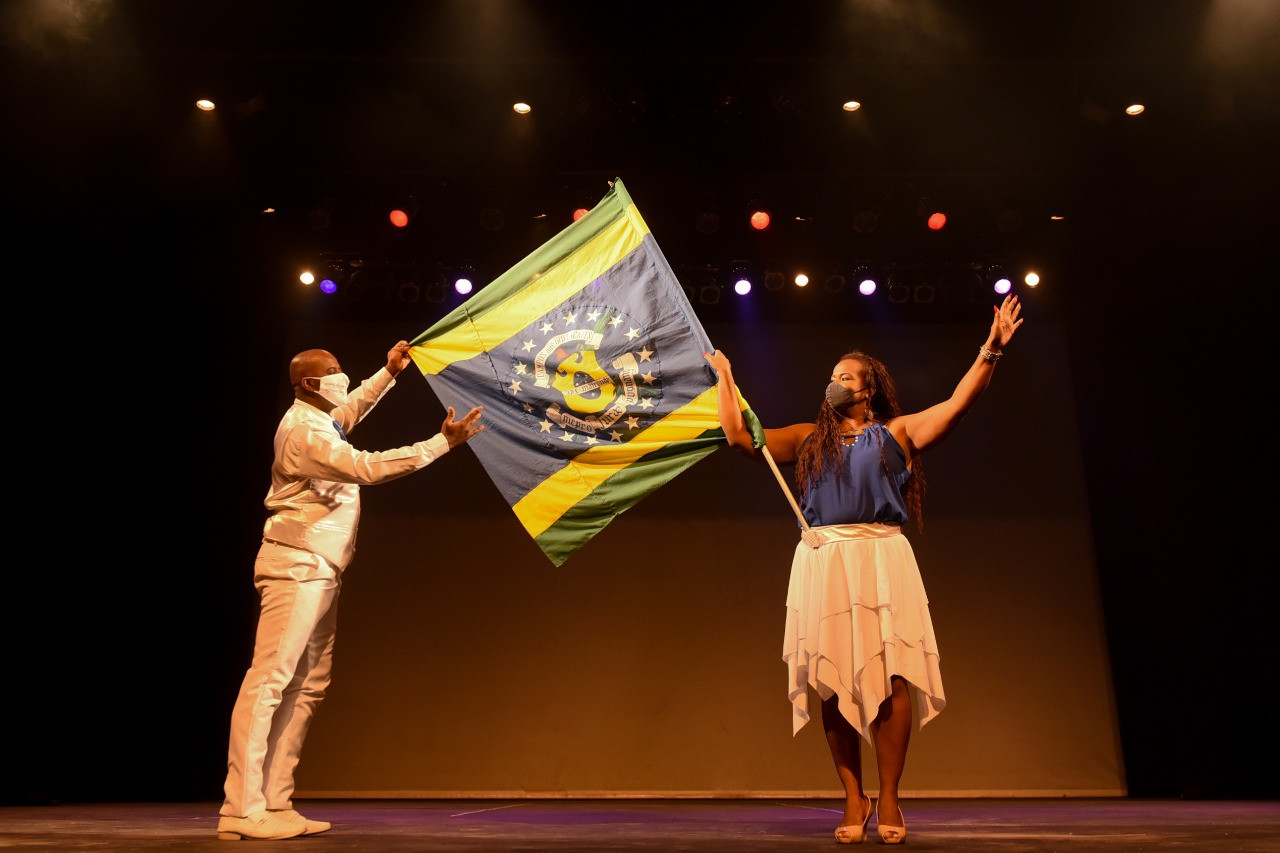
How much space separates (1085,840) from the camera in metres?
3.05

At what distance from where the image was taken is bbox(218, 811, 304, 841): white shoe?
310 centimetres

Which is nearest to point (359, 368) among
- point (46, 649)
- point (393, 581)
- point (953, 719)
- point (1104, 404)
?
point (393, 581)

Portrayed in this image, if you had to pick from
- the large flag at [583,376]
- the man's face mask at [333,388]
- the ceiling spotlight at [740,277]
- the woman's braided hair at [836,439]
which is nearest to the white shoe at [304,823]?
the large flag at [583,376]

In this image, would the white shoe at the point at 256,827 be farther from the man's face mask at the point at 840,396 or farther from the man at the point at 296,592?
the man's face mask at the point at 840,396

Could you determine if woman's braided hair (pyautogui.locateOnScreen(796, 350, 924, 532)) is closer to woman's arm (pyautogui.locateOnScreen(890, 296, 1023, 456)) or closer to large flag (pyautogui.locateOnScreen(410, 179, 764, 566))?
woman's arm (pyautogui.locateOnScreen(890, 296, 1023, 456))

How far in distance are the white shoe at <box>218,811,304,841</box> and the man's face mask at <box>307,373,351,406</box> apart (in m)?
1.40

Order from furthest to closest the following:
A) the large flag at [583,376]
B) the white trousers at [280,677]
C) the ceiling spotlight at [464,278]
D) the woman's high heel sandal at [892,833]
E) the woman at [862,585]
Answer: the ceiling spotlight at [464,278], the large flag at [583,376], the white trousers at [280,677], the woman at [862,585], the woman's high heel sandal at [892,833]

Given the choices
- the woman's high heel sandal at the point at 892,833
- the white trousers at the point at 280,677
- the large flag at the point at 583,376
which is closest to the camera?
the woman's high heel sandal at the point at 892,833

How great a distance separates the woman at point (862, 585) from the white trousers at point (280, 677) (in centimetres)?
149

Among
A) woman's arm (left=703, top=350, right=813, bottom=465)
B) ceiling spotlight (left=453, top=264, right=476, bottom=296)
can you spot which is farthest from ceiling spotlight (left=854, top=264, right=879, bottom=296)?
woman's arm (left=703, top=350, right=813, bottom=465)

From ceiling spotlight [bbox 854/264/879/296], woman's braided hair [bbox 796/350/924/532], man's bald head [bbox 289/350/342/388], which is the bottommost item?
woman's braided hair [bbox 796/350/924/532]

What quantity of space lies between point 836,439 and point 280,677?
1.94m

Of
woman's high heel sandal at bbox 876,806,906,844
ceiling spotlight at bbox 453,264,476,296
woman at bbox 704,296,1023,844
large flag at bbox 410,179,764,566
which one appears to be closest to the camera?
woman's high heel sandal at bbox 876,806,906,844

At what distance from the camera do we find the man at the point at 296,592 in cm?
321
